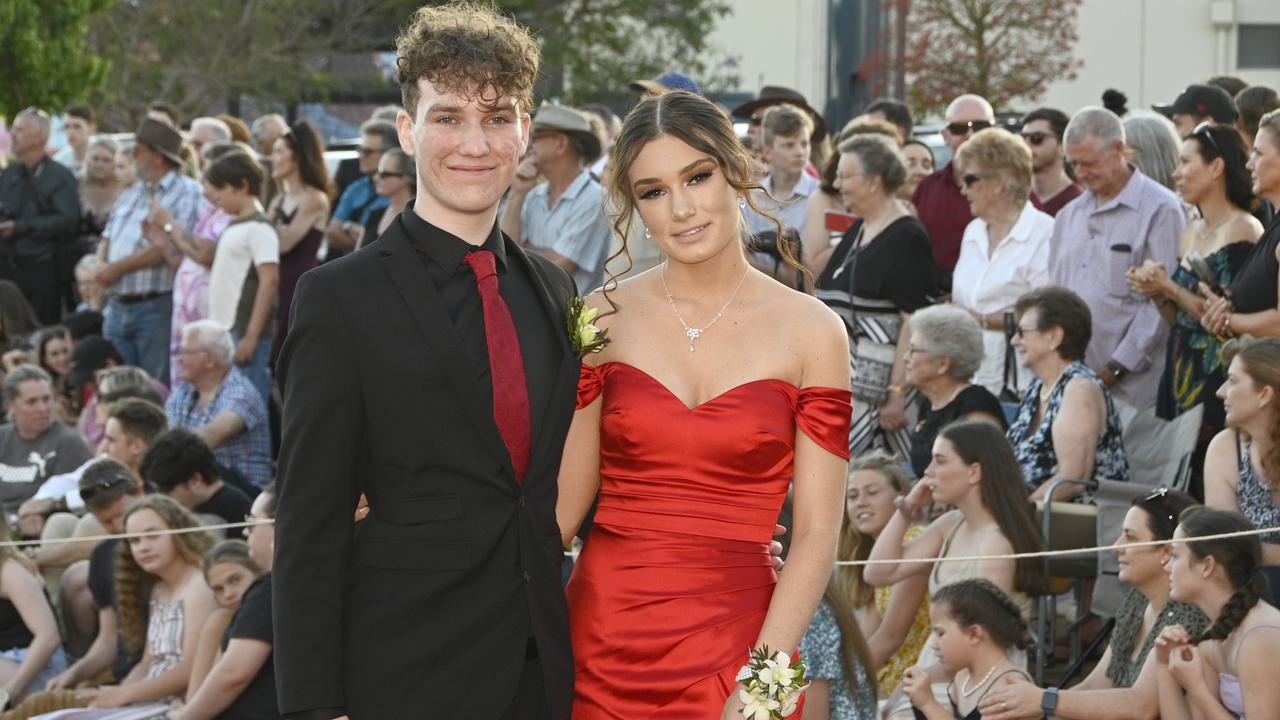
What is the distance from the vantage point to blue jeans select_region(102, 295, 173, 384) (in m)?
11.3

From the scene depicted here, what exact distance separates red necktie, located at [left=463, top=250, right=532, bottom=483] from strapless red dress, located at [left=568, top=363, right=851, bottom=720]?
36 centimetres

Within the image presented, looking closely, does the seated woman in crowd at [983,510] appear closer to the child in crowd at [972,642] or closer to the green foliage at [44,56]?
the child in crowd at [972,642]

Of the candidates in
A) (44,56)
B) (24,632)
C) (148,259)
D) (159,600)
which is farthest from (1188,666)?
(44,56)

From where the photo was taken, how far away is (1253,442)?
589 centimetres

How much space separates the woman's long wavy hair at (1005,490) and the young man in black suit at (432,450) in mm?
3227

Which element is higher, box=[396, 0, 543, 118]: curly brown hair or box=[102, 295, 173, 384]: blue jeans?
box=[396, 0, 543, 118]: curly brown hair

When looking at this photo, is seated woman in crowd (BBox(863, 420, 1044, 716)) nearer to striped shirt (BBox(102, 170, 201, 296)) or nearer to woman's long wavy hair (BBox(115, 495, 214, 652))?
woman's long wavy hair (BBox(115, 495, 214, 652))

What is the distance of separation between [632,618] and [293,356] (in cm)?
92

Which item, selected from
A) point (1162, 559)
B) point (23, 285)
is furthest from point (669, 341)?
point (23, 285)

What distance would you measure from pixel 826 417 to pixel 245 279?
7.21 meters

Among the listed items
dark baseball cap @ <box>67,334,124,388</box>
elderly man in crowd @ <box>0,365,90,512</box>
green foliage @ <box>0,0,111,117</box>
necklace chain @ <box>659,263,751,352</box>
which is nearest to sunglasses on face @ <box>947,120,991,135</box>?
elderly man in crowd @ <box>0,365,90,512</box>

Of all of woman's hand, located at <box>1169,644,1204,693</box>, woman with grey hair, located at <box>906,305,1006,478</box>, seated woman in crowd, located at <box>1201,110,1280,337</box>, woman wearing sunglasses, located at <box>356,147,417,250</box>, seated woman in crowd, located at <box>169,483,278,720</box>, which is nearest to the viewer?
woman's hand, located at <box>1169,644,1204,693</box>

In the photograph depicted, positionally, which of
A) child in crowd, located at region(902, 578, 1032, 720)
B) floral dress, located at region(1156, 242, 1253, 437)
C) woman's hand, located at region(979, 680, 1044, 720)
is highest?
floral dress, located at region(1156, 242, 1253, 437)

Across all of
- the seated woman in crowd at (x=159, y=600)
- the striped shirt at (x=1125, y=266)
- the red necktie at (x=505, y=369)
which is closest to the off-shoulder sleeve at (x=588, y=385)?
the red necktie at (x=505, y=369)
